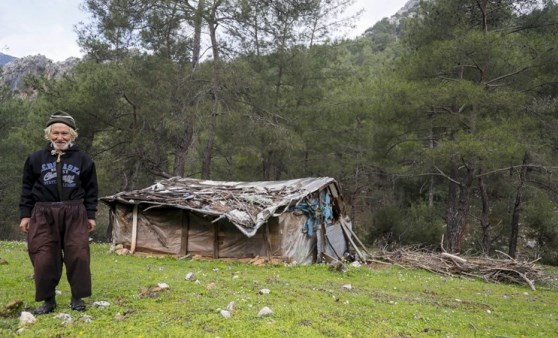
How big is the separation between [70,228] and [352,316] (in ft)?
11.5

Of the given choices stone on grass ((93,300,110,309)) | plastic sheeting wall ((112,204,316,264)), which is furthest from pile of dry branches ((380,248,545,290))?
stone on grass ((93,300,110,309))

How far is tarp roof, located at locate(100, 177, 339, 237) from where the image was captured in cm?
1133

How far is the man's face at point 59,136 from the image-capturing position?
4816 mm

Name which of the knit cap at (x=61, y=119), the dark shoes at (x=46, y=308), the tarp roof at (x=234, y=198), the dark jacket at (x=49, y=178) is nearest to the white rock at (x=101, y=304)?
the dark shoes at (x=46, y=308)

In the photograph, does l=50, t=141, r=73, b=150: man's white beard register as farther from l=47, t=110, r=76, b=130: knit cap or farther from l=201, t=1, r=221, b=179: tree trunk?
l=201, t=1, r=221, b=179: tree trunk

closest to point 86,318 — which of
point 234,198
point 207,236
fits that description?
point 207,236

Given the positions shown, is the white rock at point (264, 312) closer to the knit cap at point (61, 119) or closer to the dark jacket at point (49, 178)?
the dark jacket at point (49, 178)

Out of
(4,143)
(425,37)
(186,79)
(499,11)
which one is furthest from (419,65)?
(4,143)

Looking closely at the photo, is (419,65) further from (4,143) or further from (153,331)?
(4,143)

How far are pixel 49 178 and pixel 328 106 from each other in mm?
17402

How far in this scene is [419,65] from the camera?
16094 millimetres

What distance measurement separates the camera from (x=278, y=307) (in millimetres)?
5488

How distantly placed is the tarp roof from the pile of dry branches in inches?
152

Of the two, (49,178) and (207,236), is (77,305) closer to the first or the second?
(49,178)
